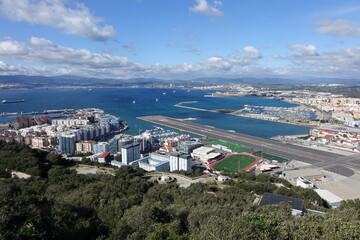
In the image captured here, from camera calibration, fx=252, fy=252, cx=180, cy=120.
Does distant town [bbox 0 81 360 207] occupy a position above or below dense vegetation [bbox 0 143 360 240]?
below

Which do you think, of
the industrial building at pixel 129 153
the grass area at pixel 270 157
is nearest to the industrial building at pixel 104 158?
the industrial building at pixel 129 153

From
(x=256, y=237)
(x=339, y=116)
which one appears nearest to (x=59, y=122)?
(x=256, y=237)

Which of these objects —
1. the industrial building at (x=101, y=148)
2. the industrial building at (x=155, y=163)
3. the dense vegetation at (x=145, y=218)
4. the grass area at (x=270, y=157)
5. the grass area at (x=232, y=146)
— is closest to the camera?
the dense vegetation at (x=145, y=218)

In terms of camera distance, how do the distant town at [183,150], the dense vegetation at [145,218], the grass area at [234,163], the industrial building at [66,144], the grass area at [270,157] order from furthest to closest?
the industrial building at [66,144] < the grass area at [270,157] < the grass area at [234,163] < the distant town at [183,150] < the dense vegetation at [145,218]

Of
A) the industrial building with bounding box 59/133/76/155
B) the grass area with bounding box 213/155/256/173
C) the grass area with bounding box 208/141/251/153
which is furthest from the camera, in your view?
the industrial building with bounding box 59/133/76/155

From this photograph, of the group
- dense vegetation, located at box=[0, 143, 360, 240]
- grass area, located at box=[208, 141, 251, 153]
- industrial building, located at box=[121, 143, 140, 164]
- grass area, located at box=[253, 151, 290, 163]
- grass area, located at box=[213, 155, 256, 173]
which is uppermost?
dense vegetation, located at box=[0, 143, 360, 240]

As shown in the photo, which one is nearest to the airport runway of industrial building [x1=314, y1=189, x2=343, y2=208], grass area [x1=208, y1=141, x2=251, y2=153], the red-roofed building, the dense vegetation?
grass area [x1=208, y1=141, x2=251, y2=153]

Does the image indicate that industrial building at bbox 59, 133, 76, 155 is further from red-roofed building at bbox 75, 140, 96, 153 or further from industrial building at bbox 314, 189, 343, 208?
industrial building at bbox 314, 189, 343, 208

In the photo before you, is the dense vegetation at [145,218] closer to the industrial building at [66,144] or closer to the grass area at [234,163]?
the grass area at [234,163]
